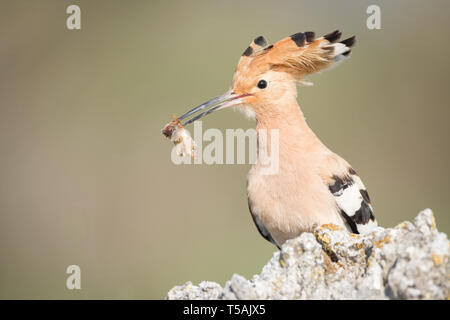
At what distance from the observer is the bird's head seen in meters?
2.89

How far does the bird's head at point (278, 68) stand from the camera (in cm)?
289

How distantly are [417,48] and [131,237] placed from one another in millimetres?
4398

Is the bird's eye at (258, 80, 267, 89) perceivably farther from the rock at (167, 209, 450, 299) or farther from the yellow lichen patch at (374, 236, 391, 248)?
the yellow lichen patch at (374, 236, 391, 248)

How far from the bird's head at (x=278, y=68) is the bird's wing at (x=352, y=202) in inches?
18.7

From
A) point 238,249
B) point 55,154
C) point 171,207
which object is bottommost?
point 238,249

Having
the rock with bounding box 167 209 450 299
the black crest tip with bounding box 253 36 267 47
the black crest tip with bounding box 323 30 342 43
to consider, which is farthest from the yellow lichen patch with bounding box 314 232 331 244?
the black crest tip with bounding box 253 36 267 47

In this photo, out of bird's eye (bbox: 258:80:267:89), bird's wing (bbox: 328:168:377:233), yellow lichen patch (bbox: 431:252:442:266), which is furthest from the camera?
bird's eye (bbox: 258:80:267:89)

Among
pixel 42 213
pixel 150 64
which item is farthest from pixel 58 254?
pixel 150 64

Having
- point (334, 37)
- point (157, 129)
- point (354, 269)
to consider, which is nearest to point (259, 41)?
point (334, 37)

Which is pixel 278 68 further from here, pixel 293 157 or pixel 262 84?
pixel 293 157

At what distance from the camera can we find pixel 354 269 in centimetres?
205

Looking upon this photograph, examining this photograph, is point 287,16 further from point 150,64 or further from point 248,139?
point 248,139

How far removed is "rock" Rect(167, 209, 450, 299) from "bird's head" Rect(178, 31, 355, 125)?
3.09 ft

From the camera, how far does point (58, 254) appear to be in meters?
6.18
